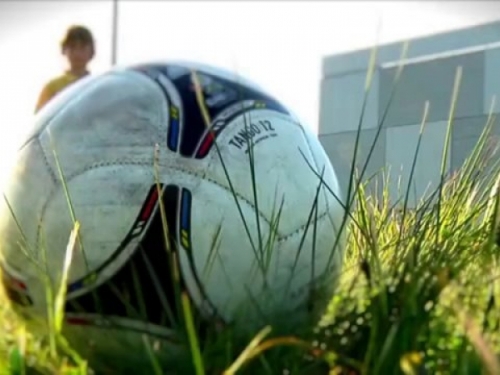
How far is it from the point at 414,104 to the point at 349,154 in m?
3.14

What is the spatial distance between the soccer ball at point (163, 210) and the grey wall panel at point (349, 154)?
1.36 m

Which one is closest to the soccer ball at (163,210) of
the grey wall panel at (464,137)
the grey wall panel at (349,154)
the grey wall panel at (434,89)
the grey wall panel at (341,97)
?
the grey wall panel at (349,154)

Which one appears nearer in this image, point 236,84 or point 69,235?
point 69,235

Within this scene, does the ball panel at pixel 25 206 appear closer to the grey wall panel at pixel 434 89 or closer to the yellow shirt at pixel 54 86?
the yellow shirt at pixel 54 86

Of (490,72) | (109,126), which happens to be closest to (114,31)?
(490,72)

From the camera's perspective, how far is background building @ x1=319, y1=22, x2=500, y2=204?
18.5ft

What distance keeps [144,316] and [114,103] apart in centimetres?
68

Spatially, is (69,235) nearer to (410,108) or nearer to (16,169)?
(16,169)

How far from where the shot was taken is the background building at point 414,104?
565cm

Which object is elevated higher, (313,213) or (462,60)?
(313,213)

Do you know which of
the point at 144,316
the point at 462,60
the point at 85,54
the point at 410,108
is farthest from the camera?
the point at 462,60

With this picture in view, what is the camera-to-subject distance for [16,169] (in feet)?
9.75

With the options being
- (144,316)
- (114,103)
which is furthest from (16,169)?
(144,316)

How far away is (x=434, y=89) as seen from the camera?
10.9 meters
